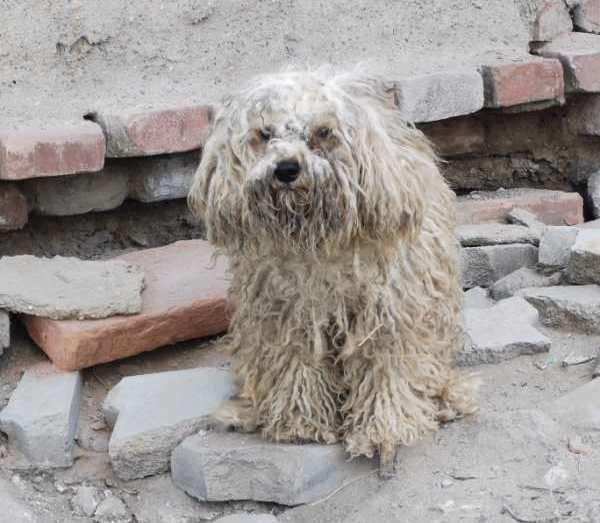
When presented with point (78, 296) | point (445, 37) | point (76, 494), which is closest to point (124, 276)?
point (78, 296)

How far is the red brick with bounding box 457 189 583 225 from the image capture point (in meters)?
5.29

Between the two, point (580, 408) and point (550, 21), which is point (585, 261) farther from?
point (550, 21)

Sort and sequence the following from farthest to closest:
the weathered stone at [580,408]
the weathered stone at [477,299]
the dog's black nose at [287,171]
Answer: the weathered stone at [477,299], the weathered stone at [580,408], the dog's black nose at [287,171]

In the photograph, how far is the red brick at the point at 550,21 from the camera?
5648mm

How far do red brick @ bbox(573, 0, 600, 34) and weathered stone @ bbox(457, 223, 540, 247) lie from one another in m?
1.39

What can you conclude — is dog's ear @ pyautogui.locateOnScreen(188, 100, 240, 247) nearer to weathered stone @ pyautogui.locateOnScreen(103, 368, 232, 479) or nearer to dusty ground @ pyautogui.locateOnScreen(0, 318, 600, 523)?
weathered stone @ pyautogui.locateOnScreen(103, 368, 232, 479)

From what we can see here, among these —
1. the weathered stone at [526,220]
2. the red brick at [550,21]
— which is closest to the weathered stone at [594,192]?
the weathered stone at [526,220]

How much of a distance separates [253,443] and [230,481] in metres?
0.14

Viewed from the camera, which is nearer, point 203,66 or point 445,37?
point 203,66

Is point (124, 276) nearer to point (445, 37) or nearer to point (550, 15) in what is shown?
point (445, 37)

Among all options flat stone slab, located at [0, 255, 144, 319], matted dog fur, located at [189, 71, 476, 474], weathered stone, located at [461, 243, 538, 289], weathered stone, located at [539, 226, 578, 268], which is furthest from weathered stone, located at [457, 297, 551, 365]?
flat stone slab, located at [0, 255, 144, 319]

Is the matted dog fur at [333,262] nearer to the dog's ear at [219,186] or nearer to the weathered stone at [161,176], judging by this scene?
the dog's ear at [219,186]

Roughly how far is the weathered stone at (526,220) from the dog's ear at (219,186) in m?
2.02

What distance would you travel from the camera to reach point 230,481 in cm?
373
